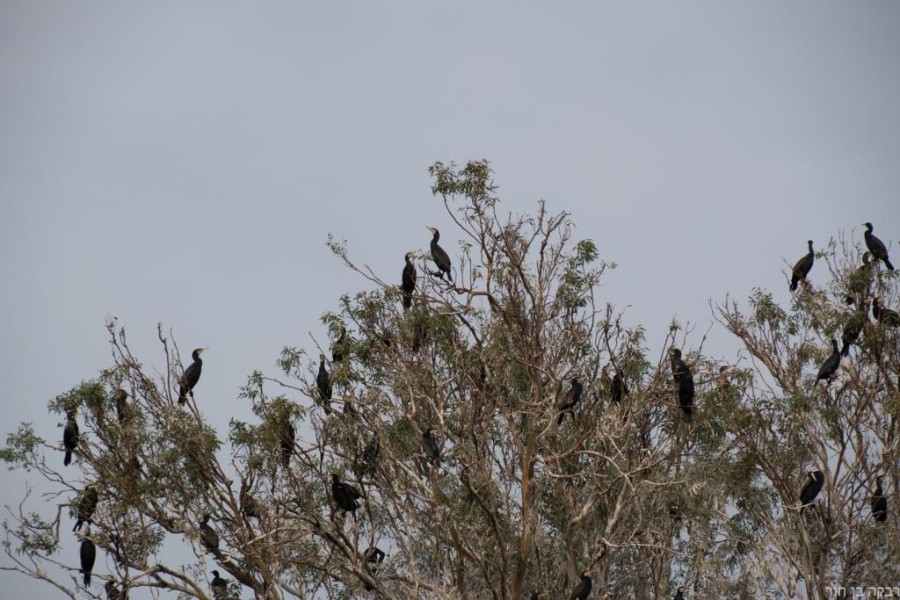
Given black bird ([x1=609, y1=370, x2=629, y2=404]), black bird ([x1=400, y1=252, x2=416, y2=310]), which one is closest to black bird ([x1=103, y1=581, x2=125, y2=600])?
black bird ([x1=400, y1=252, x2=416, y2=310])

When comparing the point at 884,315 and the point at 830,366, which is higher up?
the point at 884,315

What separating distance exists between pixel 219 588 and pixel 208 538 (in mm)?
703

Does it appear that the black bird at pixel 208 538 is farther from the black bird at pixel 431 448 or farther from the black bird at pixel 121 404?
the black bird at pixel 431 448

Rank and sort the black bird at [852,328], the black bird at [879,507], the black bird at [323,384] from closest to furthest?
the black bird at [323,384], the black bird at [879,507], the black bird at [852,328]

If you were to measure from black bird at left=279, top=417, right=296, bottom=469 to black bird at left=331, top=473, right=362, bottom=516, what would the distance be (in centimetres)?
72

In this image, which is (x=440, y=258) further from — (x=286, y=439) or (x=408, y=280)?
(x=286, y=439)

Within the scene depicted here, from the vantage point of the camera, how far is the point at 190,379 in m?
12.3

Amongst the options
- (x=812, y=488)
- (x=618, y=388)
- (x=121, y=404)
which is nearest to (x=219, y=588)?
(x=121, y=404)

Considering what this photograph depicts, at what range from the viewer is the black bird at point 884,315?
549 inches

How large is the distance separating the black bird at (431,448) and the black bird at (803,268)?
20.8 feet

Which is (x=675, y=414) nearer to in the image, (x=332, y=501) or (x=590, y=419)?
(x=590, y=419)

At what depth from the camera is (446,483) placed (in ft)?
40.0

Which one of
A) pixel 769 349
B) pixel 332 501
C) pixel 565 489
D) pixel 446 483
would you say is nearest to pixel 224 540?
pixel 332 501

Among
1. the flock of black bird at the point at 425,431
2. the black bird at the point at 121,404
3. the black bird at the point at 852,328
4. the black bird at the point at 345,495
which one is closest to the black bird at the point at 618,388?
the flock of black bird at the point at 425,431
